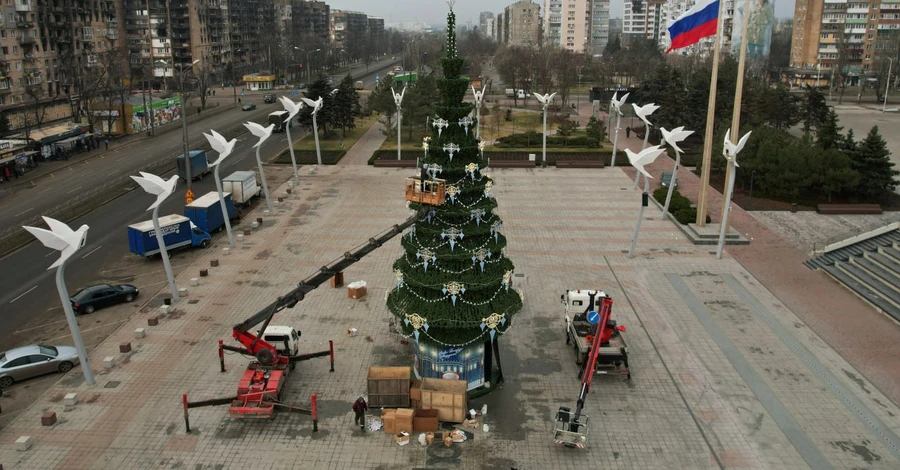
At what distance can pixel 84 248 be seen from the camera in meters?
33.0

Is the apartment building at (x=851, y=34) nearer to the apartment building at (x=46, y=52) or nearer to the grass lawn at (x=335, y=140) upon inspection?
the grass lawn at (x=335, y=140)

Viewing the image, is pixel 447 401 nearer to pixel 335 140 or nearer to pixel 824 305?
pixel 824 305

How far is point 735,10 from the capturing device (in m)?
118

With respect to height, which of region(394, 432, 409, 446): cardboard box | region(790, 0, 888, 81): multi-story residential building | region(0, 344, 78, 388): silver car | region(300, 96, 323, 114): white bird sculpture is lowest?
region(394, 432, 409, 446): cardboard box

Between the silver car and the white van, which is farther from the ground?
the white van

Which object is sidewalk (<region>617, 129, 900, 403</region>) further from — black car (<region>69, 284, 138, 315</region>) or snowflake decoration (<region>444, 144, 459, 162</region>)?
black car (<region>69, 284, 138, 315</region>)

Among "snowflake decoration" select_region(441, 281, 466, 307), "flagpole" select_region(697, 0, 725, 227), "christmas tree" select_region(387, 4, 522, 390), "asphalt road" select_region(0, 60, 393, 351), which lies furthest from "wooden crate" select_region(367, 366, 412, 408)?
"flagpole" select_region(697, 0, 725, 227)

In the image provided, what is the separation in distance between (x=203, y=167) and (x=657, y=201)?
97.5 ft

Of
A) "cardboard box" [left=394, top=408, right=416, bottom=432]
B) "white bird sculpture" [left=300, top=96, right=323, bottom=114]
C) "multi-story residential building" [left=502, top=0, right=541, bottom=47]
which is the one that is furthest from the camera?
"multi-story residential building" [left=502, top=0, right=541, bottom=47]

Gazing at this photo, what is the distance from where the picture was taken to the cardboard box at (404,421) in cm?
1802

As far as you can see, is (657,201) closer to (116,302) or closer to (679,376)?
(679,376)

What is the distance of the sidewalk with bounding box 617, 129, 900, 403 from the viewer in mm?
21828

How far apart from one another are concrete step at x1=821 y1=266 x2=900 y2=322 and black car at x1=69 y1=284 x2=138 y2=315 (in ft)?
91.8

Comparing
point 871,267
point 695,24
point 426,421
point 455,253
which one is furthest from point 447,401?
point 695,24
